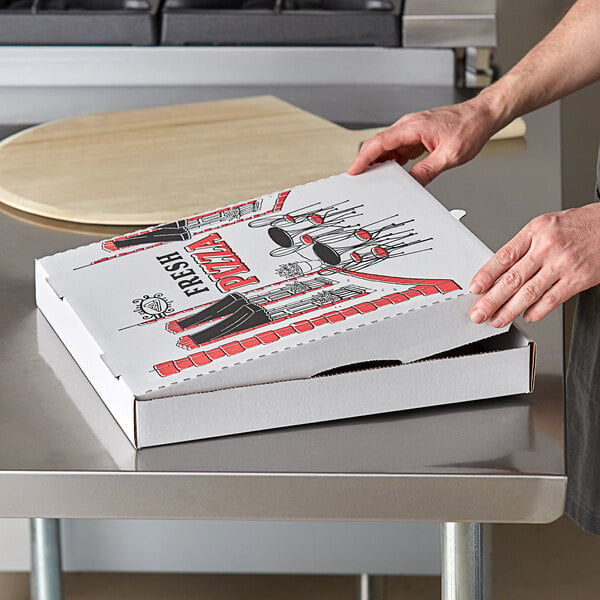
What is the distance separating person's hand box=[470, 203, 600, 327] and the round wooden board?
388 millimetres

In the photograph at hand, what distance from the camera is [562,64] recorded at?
1.18 meters

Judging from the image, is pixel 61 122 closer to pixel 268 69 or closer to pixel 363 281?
pixel 268 69

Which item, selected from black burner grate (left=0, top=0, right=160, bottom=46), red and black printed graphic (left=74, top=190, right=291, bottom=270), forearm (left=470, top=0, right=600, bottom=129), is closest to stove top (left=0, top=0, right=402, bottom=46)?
black burner grate (left=0, top=0, right=160, bottom=46)

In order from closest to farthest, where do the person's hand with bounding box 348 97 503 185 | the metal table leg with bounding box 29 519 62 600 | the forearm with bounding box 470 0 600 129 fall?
the person's hand with bounding box 348 97 503 185, the forearm with bounding box 470 0 600 129, the metal table leg with bounding box 29 519 62 600

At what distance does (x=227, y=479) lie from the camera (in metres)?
0.73

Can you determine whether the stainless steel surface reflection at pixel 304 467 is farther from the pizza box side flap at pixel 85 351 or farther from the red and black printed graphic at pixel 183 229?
the red and black printed graphic at pixel 183 229

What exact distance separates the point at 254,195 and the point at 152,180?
0.12 meters

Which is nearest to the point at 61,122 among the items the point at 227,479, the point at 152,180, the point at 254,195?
the point at 152,180

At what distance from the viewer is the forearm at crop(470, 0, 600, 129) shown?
45.8 inches

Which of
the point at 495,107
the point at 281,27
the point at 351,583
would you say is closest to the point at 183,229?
the point at 495,107

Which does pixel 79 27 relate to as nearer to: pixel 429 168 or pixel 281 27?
pixel 281 27

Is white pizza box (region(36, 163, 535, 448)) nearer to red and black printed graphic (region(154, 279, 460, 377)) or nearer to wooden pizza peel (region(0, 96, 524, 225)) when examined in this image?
red and black printed graphic (region(154, 279, 460, 377))

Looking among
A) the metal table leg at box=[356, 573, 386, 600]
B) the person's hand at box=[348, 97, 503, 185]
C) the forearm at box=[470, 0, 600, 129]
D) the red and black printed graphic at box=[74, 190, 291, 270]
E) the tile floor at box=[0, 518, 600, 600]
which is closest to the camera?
the red and black printed graphic at box=[74, 190, 291, 270]

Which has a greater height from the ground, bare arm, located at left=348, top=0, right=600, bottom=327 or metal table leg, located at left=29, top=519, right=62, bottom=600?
bare arm, located at left=348, top=0, right=600, bottom=327
